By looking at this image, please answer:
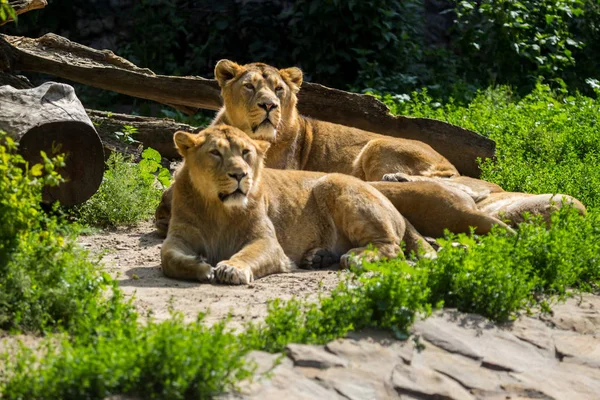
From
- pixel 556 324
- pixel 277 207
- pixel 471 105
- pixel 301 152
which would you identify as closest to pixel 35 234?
pixel 277 207

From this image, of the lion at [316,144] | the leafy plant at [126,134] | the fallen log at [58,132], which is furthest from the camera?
the leafy plant at [126,134]

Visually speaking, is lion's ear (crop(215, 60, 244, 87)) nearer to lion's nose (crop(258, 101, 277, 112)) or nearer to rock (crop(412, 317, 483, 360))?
lion's nose (crop(258, 101, 277, 112))

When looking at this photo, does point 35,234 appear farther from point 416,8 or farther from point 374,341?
point 416,8

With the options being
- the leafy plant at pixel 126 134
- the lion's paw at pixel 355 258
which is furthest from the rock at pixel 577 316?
the leafy plant at pixel 126 134

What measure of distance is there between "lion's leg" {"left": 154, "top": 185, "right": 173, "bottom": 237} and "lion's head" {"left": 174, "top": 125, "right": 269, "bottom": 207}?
1.24m

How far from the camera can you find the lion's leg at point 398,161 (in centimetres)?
1074

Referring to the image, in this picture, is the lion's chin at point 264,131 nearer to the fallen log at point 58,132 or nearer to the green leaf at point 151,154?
the green leaf at point 151,154

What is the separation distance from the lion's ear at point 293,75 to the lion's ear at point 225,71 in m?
0.46

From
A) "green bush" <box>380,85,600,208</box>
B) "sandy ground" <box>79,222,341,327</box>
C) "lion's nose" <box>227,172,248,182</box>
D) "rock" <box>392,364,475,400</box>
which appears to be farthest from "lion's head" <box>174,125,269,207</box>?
"green bush" <box>380,85,600,208</box>

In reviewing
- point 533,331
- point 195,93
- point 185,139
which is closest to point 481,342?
point 533,331

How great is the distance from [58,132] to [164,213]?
1314 millimetres

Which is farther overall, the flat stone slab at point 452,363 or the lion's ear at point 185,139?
the lion's ear at point 185,139

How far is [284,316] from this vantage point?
5.92 m

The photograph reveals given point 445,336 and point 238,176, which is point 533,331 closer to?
point 445,336
